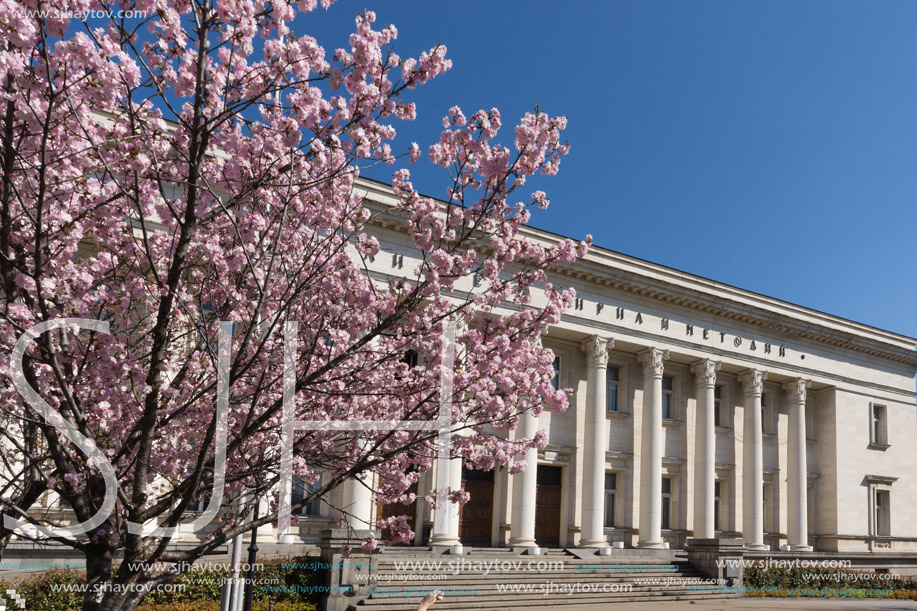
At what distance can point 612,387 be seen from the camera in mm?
30984

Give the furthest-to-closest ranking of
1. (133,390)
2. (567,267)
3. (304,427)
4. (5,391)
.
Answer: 1. (567,267)
2. (304,427)
3. (133,390)
4. (5,391)

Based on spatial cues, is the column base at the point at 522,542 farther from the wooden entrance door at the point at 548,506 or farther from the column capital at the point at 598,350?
the column capital at the point at 598,350

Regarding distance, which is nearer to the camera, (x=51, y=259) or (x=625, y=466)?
(x=51, y=259)

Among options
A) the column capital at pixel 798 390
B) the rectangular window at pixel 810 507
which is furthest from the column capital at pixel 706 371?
the rectangular window at pixel 810 507

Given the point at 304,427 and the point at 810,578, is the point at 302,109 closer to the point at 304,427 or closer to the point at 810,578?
the point at 304,427

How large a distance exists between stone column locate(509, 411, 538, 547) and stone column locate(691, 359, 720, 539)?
812 centimetres

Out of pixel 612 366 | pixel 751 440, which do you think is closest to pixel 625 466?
pixel 612 366

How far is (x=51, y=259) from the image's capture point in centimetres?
702

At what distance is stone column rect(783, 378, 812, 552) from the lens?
33.0m

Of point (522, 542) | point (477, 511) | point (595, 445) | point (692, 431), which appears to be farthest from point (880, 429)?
point (477, 511)

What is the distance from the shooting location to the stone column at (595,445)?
90.2 feet

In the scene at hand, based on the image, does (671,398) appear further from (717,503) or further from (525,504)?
(525,504)

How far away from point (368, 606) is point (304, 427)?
1053 cm

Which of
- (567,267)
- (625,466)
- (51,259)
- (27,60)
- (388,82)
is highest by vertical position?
(567,267)
